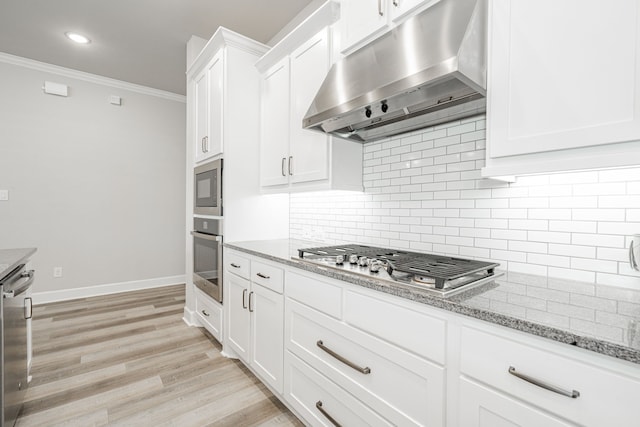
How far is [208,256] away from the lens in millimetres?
2684

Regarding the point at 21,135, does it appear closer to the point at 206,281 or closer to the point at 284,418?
the point at 206,281

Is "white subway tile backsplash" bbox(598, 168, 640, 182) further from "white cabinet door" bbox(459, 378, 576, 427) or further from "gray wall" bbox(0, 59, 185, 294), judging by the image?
"gray wall" bbox(0, 59, 185, 294)

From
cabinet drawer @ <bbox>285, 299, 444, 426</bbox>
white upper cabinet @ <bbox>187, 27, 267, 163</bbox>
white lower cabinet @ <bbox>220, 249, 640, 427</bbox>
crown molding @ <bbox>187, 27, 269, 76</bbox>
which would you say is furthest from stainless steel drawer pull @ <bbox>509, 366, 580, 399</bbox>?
crown molding @ <bbox>187, 27, 269, 76</bbox>

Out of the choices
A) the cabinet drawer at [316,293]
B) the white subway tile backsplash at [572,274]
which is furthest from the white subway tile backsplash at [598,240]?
the cabinet drawer at [316,293]

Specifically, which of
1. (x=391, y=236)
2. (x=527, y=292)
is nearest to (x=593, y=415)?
(x=527, y=292)

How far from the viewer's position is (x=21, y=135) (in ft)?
11.8

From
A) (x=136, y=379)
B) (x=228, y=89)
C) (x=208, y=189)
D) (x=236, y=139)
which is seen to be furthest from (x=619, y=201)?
(x=136, y=379)

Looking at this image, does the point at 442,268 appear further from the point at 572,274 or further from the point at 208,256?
the point at 208,256

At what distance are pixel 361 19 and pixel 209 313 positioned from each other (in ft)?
8.31

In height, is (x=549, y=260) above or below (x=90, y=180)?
below

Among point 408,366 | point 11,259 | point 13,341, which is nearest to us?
point 408,366

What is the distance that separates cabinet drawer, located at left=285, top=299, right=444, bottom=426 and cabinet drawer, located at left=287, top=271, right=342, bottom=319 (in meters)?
0.04

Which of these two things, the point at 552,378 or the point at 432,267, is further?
the point at 432,267

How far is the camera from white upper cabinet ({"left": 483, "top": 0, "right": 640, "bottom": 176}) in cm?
85
